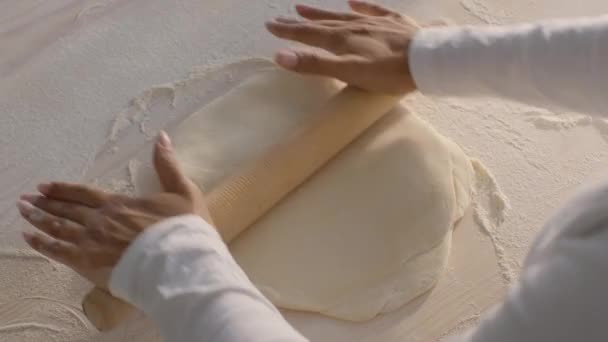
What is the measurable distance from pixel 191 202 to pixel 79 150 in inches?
13.0

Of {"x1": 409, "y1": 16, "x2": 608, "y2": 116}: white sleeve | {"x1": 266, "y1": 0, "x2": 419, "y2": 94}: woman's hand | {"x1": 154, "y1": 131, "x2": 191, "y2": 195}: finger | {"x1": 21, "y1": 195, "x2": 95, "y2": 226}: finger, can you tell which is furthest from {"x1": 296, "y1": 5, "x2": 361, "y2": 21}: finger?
{"x1": 21, "y1": 195, "x2": 95, "y2": 226}: finger

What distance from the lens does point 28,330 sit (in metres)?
0.90

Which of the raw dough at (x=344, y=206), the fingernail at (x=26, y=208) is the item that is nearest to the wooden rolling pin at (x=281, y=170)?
Answer: the raw dough at (x=344, y=206)

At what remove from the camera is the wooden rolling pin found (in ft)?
2.79

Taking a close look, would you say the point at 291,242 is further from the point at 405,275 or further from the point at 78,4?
the point at 78,4

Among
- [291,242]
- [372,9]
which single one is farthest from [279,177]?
[372,9]

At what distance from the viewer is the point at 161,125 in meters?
1.07

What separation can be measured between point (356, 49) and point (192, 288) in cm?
44

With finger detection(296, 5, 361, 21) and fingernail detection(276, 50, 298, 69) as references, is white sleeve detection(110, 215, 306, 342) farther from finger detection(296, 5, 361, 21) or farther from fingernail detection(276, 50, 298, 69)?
finger detection(296, 5, 361, 21)

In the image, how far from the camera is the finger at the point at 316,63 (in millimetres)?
955

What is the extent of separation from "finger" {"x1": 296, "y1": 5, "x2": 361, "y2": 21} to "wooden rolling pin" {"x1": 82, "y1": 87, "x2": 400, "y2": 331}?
0.12 metres

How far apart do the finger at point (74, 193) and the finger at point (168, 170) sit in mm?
75

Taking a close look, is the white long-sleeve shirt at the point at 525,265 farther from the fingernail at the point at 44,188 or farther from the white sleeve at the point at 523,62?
the fingernail at the point at 44,188

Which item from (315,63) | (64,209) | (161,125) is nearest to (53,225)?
(64,209)
